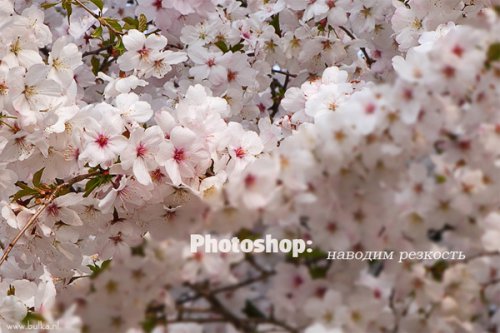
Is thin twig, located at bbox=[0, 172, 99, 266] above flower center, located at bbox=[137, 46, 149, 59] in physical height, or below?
below

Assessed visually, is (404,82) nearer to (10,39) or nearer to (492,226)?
(492,226)

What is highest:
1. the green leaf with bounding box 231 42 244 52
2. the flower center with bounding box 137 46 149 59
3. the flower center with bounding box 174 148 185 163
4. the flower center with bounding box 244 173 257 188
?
the flower center with bounding box 244 173 257 188

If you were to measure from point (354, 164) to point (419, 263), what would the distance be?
0.24 feet

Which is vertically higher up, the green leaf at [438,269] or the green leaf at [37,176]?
the green leaf at [438,269]

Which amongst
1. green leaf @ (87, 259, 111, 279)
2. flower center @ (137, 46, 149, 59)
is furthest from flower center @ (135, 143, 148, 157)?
flower center @ (137, 46, 149, 59)

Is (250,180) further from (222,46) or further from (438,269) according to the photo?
(222,46)

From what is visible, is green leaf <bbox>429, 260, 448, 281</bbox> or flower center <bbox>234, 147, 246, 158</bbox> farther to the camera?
flower center <bbox>234, 147, 246, 158</bbox>

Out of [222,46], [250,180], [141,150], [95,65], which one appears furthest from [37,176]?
[250,180]

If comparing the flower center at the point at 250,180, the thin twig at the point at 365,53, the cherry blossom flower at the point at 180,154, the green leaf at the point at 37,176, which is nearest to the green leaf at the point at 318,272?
the flower center at the point at 250,180

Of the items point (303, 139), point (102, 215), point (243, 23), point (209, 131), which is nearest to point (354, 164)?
point (303, 139)

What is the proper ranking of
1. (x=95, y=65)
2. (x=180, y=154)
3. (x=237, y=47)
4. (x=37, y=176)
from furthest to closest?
(x=95, y=65) → (x=237, y=47) → (x=37, y=176) → (x=180, y=154)

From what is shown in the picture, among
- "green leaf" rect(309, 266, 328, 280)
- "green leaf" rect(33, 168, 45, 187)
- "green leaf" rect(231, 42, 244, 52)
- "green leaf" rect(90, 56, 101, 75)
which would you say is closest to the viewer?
"green leaf" rect(309, 266, 328, 280)

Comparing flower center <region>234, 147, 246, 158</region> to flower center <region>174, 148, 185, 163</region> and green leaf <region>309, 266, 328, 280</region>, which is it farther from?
green leaf <region>309, 266, 328, 280</region>

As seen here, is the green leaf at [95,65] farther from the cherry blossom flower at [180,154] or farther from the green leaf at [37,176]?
the cherry blossom flower at [180,154]
